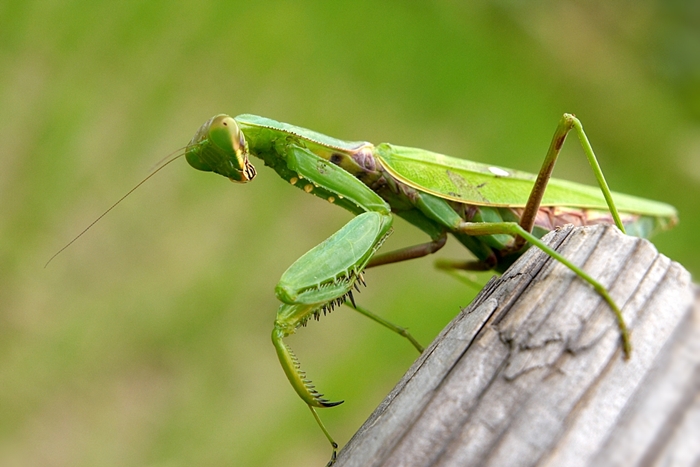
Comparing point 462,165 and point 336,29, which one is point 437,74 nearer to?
point 336,29

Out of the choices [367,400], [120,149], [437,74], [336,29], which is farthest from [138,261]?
[437,74]

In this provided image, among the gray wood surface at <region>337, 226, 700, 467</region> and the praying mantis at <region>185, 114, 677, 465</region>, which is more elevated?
the praying mantis at <region>185, 114, 677, 465</region>

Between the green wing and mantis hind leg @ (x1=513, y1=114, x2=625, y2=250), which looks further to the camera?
the green wing

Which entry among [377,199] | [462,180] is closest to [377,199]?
[377,199]

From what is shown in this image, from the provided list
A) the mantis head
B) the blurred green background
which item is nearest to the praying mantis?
the mantis head

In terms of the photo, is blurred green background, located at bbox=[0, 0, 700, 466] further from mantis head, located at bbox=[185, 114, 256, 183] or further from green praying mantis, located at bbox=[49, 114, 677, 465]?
mantis head, located at bbox=[185, 114, 256, 183]

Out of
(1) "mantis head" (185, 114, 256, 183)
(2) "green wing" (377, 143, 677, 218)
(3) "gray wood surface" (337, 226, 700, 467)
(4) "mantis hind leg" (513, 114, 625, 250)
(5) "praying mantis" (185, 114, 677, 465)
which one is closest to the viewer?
(3) "gray wood surface" (337, 226, 700, 467)

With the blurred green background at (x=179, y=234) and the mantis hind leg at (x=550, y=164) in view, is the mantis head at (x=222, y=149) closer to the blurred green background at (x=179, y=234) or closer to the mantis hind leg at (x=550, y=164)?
the mantis hind leg at (x=550, y=164)
